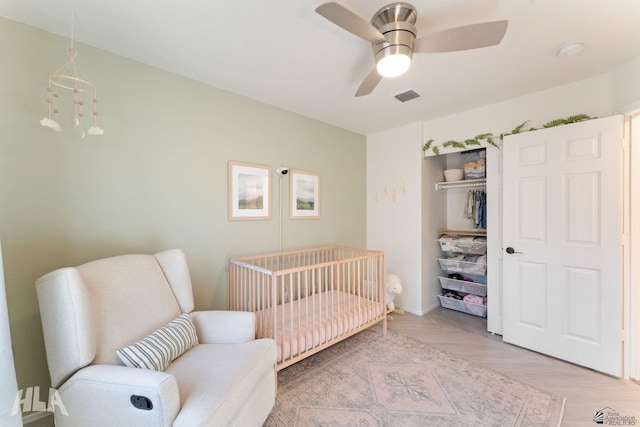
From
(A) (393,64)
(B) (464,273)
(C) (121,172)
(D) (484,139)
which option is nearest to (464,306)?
(B) (464,273)

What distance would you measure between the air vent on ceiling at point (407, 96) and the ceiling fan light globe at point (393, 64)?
1041 mm

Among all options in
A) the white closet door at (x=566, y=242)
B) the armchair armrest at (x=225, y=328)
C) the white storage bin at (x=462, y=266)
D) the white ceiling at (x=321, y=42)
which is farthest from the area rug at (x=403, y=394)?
the white ceiling at (x=321, y=42)

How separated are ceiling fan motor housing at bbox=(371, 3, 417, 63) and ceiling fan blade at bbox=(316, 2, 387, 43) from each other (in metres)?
0.05

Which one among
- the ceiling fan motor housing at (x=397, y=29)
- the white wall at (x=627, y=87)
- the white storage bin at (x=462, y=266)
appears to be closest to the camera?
the ceiling fan motor housing at (x=397, y=29)

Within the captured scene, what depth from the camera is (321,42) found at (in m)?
1.70

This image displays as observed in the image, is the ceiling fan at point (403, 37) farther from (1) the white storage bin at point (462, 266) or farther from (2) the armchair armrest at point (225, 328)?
(1) the white storage bin at point (462, 266)

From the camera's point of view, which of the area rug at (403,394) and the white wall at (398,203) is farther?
the white wall at (398,203)

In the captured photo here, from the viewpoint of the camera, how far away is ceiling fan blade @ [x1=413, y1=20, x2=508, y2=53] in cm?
126

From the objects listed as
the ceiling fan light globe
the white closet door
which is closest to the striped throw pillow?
the ceiling fan light globe

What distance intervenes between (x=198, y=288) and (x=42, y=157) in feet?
4.51

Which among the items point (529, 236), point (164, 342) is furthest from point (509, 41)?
point (164, 342)

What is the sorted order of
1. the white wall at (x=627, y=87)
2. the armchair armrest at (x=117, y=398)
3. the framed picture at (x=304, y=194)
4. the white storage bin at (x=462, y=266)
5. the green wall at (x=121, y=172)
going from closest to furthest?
the armchair armrest at (x=117, y=398), the green wall at (x=121, y=172), the white wall at (x=627, y=87), the framed picture at (x=304, y=194), the white storage bin at (x=462, y=266)

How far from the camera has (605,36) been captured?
1.66 metres

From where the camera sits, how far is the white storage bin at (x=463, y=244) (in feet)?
10.4
